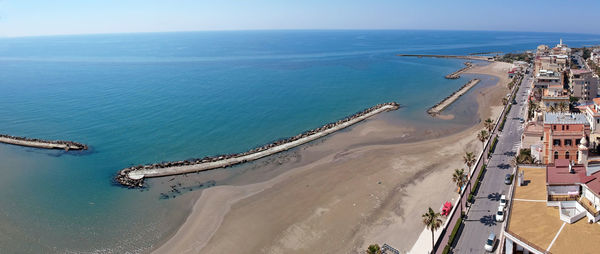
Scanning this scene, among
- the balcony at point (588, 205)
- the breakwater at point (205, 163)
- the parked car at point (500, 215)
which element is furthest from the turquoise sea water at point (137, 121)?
the balcony at point (588, 205)

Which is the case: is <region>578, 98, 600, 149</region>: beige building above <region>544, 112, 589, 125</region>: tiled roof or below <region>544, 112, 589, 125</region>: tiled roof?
below

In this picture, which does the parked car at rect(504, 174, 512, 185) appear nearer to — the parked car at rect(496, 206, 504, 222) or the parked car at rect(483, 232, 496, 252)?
the parked car at rect(496, 206, 504, 222)

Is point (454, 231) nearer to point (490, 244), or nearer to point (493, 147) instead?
point (490, 244)

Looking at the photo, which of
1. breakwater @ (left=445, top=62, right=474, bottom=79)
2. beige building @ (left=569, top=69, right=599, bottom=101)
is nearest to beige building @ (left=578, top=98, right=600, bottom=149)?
beige building @ (left=569, top=69, right=599, bottom=101)

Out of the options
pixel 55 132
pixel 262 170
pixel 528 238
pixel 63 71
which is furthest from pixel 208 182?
pixel 63 71

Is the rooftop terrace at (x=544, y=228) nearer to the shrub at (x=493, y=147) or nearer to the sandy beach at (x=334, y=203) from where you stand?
the sandy beach at (x=334, y=203)

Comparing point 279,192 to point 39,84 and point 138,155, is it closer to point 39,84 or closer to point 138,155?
point 138,155
